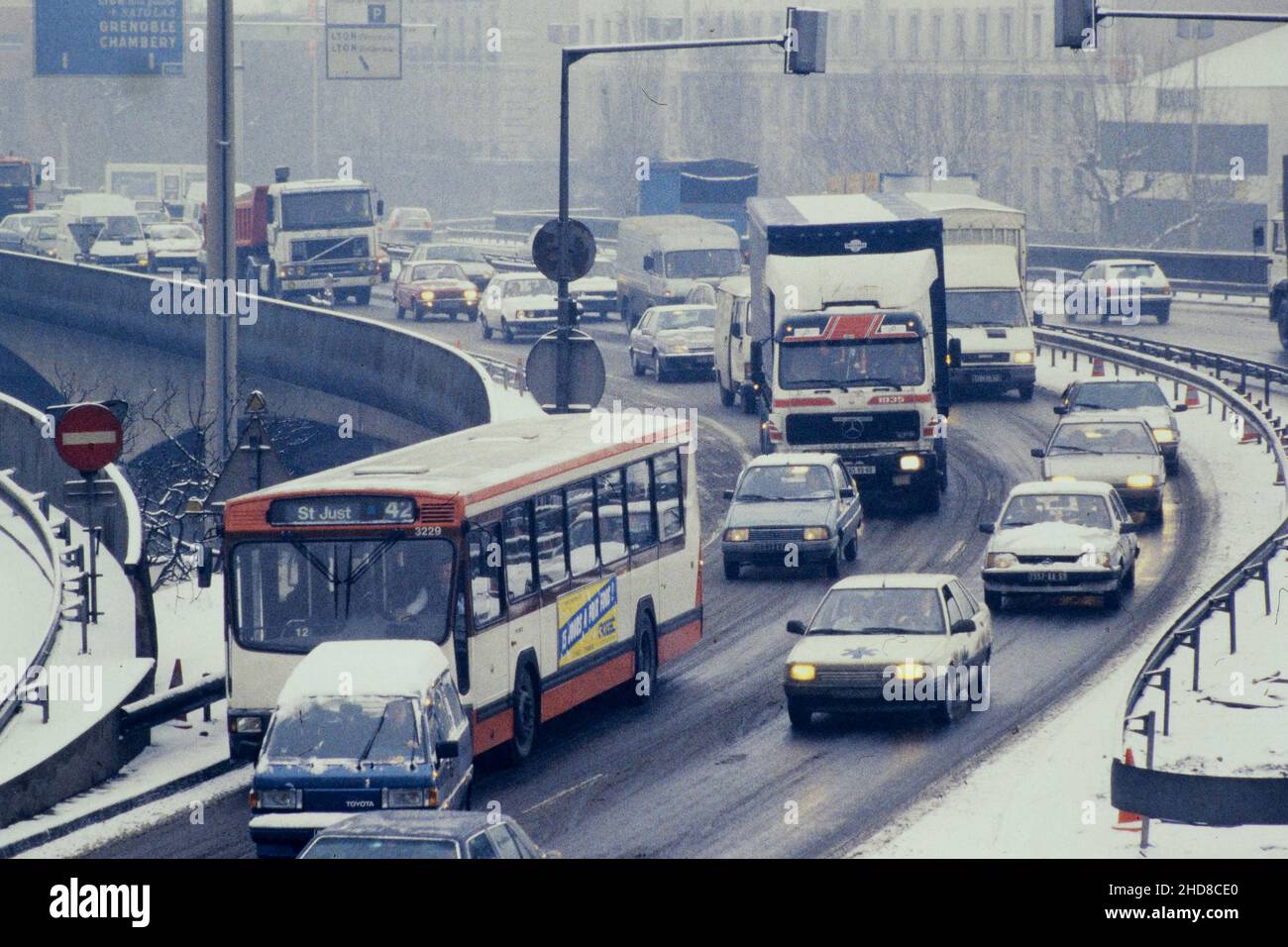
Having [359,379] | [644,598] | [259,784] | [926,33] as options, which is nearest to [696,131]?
[926,33]

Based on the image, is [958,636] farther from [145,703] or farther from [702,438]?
[702,438]

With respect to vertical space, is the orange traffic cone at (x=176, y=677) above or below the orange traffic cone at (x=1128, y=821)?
above

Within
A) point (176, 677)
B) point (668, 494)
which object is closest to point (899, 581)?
point (668, 494)

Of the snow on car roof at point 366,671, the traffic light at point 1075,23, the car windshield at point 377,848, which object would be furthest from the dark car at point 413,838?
the traffic light at point 1075,23

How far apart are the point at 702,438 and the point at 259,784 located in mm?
25860

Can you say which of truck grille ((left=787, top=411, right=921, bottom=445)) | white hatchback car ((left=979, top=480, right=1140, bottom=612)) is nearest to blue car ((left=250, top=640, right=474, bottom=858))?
white hatchback car ((left=979, top=480, right=1140, bottom=612))

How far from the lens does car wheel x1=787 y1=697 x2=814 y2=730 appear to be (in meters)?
21.2

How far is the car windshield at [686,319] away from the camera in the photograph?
49594mm

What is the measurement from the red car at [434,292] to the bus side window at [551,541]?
134 ft

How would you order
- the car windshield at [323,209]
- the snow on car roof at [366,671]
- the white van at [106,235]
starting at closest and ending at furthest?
the snow on car roof at [366,671] → the car windshield at [323,209] → the white van at [106,235]

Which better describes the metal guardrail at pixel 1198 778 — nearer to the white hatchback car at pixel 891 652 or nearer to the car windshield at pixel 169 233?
the white hatchback car at pixel 891 652

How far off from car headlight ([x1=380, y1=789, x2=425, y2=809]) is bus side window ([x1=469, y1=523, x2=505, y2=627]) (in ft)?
9.59

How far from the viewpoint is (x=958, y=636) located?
21.8 metres
